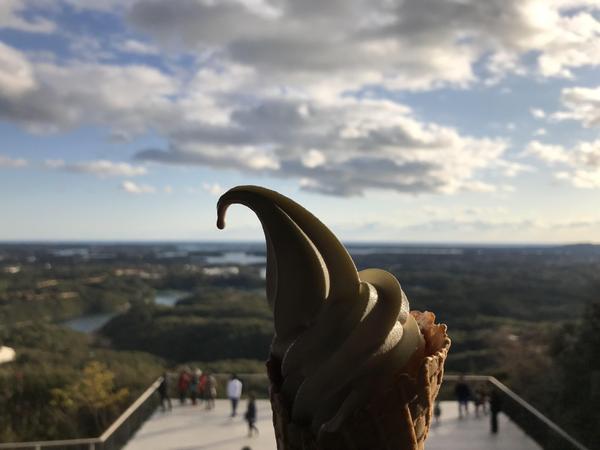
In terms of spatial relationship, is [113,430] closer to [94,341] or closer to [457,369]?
[457,369]

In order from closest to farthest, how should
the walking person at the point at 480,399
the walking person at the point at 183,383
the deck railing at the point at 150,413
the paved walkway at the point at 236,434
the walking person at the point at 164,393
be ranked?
1. the deck railing at the point at 150,413
2. the paved walkway at the point at 236,434
3. the walking person at the point at 480,399
4. the walking person at the point at 164,393
5. the walking person at the point at 183,383

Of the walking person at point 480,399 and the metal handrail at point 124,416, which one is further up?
the metal handrail at point 124,416

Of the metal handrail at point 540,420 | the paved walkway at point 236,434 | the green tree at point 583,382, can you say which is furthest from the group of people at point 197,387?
the green tree at point 583,382

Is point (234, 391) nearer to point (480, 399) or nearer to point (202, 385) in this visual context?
point (202, 385)

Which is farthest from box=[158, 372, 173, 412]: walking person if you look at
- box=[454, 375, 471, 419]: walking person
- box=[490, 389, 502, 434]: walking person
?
box=[490, 389, 502, 434]: walking person

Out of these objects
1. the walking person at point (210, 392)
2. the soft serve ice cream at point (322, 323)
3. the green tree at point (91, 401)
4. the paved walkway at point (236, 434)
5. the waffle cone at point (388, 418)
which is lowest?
the green tree at point (91, 401)

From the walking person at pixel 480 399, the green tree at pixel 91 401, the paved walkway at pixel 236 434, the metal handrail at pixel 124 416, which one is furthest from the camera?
the green tree at pixel 91 401

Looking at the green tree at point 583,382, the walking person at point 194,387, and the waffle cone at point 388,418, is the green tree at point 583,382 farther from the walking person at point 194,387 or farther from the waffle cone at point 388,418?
the waffle cone at point 388,418
